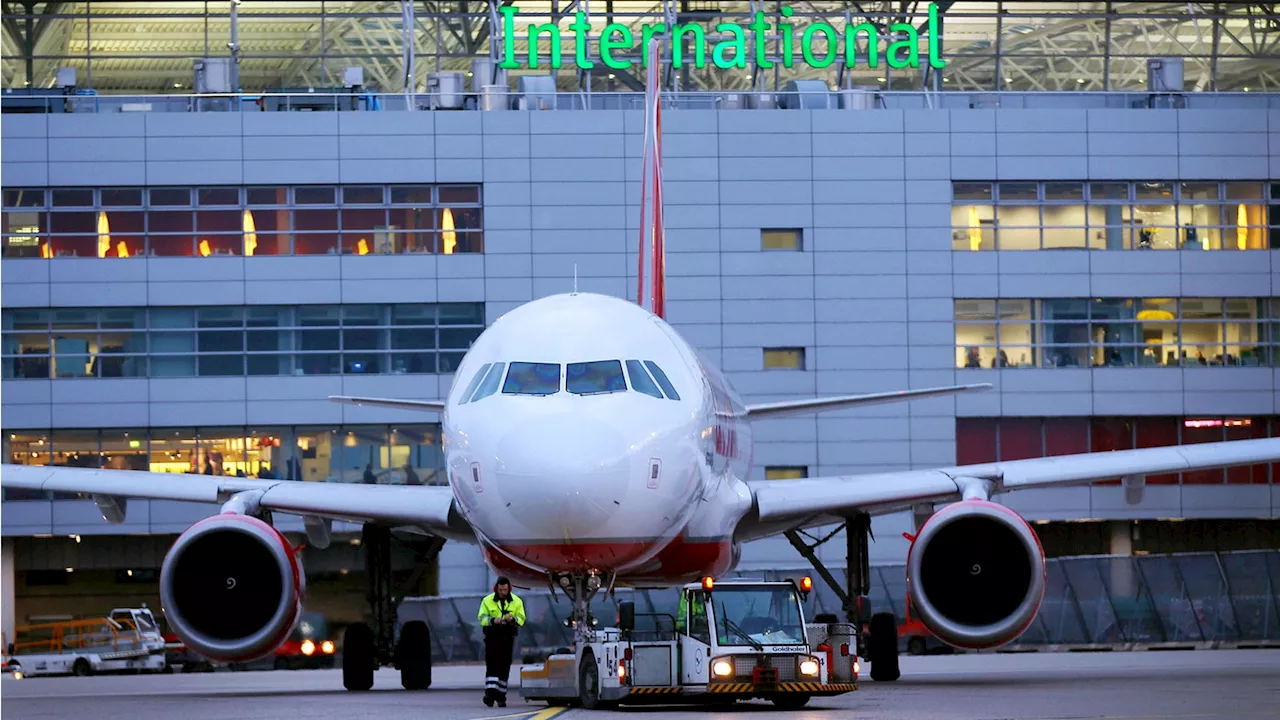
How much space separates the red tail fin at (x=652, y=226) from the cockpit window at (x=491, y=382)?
8529mm

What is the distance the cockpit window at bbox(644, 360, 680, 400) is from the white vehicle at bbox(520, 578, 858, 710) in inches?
75.1

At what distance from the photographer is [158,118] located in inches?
1970

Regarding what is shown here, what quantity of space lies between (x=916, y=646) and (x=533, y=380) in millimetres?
28534

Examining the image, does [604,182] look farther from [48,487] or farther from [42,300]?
[48,487]

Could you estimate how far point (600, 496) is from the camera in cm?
1661

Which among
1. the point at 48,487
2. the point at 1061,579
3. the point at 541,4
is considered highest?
the point at 541,4

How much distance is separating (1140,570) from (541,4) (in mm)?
25996

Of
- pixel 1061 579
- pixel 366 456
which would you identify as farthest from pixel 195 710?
pixel 366 456

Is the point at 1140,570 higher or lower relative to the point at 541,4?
lower

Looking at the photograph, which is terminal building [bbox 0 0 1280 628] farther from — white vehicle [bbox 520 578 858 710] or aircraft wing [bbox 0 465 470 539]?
white vehicle [bbox 520 578 858 710]

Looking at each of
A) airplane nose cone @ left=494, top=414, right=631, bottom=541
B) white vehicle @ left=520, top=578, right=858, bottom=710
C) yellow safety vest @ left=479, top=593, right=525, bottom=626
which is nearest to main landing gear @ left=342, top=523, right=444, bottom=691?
yellow safety vest @ left=479, top=593, right=525, bottom=626

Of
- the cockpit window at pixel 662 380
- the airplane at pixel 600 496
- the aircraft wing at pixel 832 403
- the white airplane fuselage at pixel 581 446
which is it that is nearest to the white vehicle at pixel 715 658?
the airplane at pixel 600 496

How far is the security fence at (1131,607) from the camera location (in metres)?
40.8

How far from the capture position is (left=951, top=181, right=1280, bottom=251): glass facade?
50.9m
